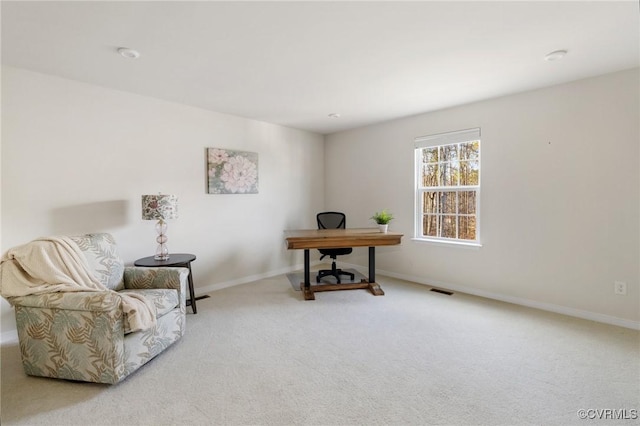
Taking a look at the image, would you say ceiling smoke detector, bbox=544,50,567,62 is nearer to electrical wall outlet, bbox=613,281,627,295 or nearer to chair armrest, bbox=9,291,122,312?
electrical wall outlet, bbox=613,281,627,295

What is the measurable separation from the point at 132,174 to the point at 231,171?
45.4 inches

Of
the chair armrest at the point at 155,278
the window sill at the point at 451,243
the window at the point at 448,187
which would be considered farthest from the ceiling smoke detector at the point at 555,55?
the chair armrest at the point at 155,278

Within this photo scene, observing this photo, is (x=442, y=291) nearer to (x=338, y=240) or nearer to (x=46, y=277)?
(x=338, y=240)

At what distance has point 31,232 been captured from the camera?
8.45ft

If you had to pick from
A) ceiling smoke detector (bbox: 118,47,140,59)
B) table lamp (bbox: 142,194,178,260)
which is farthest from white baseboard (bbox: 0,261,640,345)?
ceiling smoke detector (bbox: 118,47,140,59)

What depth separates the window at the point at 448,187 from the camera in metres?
3.67

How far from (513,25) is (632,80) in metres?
1.59

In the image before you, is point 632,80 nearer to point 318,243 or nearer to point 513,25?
point 513,25

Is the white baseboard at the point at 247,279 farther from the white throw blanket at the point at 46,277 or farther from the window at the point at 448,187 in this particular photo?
the window at the point at 448,187

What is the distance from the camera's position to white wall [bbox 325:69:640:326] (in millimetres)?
2668

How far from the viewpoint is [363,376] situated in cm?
199

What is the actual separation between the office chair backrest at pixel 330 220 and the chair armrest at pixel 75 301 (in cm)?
287

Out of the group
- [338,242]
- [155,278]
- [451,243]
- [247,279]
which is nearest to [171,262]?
[155,278]

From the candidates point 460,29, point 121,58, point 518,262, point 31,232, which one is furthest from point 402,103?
point 31,232
